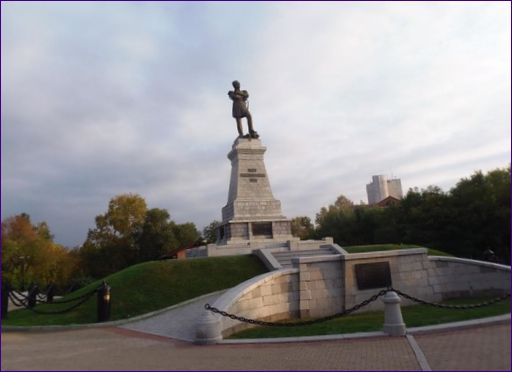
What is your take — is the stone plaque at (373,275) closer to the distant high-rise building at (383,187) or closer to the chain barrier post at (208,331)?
the chain barrier post at (208,331)

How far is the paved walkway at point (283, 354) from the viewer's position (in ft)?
21.0

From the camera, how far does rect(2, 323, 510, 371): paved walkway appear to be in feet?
21.0

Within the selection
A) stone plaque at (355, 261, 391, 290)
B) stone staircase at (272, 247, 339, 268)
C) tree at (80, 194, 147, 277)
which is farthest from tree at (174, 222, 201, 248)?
stone plaque at (355, 261, 391, 290)

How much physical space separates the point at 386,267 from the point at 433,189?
93.2 ft

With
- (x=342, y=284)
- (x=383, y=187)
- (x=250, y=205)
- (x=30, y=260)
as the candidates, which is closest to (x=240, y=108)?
(x=250, y=205)

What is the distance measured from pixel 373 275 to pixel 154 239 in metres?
39.5

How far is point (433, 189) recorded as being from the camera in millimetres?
38531

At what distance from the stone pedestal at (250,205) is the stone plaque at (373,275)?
425 inches

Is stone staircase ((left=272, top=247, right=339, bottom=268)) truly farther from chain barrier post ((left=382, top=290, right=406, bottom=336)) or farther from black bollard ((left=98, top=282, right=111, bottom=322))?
chain barrier post ((left=382, top=290, right=406, bottom=336))

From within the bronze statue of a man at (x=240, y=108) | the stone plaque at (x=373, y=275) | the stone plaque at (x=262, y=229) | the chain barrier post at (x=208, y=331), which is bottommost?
the chain barrier post at (x=208, y=331)

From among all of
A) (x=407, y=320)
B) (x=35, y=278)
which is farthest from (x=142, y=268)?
(x=35, y=278)

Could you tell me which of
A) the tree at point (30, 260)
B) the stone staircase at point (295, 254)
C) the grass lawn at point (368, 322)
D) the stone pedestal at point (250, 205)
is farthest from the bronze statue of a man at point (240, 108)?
the tree at point (30, 260)

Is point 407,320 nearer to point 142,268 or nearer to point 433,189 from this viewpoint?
→ point 142,268

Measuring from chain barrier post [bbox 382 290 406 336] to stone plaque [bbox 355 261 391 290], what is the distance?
158 inches
